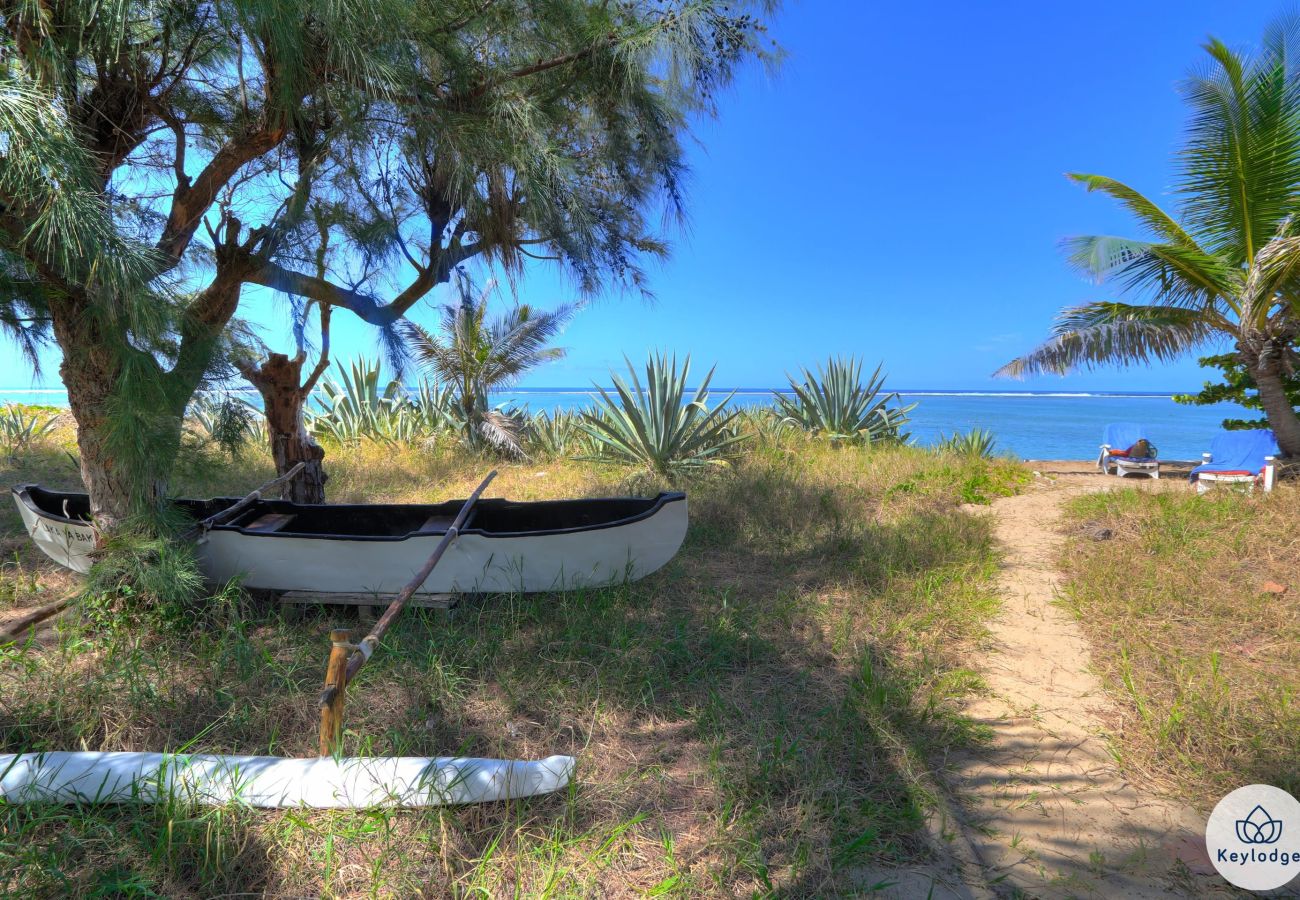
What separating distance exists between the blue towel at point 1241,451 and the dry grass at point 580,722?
539cm

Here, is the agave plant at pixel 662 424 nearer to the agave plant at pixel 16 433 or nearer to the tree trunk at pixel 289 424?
the tree trunk at pixel 289 424

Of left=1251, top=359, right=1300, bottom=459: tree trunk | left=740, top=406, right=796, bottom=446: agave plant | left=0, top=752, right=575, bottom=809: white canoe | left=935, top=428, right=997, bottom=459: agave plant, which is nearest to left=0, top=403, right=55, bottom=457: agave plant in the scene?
left=0, top=752, right=575, bottom=809: white canoe

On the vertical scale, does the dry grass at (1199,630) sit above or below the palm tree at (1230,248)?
below

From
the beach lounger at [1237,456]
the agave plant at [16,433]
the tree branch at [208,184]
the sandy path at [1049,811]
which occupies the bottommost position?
the sandy path at [1049,811]

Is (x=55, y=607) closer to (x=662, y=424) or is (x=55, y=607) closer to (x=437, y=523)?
(x=437, y=523)

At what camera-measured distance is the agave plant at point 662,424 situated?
688 centimetres

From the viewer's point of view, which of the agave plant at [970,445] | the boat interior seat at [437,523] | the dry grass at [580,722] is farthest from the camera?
the agave plant at [970,445]

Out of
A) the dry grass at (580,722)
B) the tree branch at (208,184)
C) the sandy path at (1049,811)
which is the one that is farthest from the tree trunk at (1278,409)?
the tree branch at (208,184)

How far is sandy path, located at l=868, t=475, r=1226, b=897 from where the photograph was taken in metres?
1.86

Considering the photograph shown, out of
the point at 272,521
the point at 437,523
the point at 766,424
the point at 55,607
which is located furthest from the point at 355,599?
the point at 766,424

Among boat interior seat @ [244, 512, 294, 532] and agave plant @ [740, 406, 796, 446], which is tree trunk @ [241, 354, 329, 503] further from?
agave plant @ [740, 406, 796, 446]

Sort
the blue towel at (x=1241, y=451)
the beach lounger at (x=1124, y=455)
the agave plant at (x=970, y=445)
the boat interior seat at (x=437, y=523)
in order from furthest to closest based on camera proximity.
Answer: the beach lounger at (x=1124, y=455)
the agave plant at (x=970, y=445)
the blue towel at (x=1241, y=451)
the boat interior seat at (x=437, y=523)

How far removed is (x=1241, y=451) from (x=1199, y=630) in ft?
20.4

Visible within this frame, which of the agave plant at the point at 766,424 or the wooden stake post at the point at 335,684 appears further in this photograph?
the agave plant at the point at 766,424
